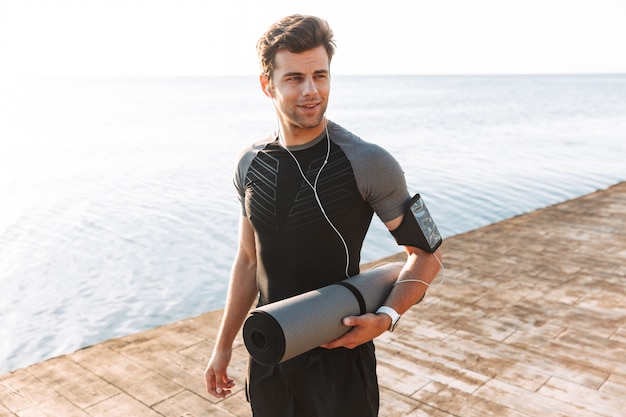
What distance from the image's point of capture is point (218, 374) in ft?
7.11

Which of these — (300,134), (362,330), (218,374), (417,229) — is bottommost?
(218,374)

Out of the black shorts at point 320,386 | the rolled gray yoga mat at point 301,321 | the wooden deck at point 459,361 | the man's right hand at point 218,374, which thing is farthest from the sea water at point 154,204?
the rolled gray yoga mat at point 301,321

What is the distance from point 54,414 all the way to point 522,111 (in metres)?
51.0

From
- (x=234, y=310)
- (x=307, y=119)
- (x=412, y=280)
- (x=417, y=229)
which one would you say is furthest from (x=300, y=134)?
(x=234, y=310)

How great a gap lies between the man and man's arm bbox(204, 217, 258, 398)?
176mm

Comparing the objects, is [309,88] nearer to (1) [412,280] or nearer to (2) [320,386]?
(1) [412,280]

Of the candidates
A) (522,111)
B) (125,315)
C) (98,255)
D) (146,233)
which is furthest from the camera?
(522,111)

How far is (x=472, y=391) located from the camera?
3703 mm

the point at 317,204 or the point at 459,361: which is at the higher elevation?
the point at 317,204

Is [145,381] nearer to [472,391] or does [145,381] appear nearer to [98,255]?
[472,391]

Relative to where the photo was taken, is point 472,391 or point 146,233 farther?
point 146,233

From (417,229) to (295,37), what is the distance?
70cm

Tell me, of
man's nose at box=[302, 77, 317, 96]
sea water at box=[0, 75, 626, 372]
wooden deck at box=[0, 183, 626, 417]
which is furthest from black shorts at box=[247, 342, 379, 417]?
sea water at box=[0, 75, 626, 372]

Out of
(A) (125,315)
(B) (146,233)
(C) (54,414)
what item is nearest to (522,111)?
(B) (146,233)
